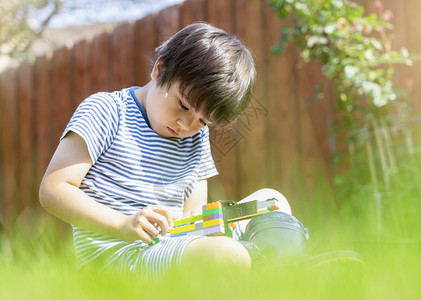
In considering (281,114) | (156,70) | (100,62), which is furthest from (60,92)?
(156,70)

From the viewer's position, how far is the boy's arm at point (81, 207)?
4.42 feet

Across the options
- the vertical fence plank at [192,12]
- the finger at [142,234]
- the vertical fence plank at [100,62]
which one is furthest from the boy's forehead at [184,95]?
the vertical fence plank at [100,62]

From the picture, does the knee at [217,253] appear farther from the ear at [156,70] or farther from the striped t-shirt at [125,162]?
the ear at [156,70]

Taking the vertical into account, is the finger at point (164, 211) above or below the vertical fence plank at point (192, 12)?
below

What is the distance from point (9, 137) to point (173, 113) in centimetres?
456

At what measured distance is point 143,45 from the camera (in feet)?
14.3

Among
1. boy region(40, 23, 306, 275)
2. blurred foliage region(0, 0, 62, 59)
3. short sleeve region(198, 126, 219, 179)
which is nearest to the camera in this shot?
boy region(40, 23, 306, 275)

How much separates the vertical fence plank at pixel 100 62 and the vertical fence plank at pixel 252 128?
1.61 m

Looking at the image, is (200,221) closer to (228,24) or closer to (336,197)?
(336,197)

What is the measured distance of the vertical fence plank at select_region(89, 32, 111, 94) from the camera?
4648 millimetres

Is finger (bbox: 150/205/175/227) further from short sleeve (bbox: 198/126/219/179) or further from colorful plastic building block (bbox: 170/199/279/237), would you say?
short sleeve (bbox: 198/126/219/179)

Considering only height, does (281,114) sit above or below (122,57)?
below

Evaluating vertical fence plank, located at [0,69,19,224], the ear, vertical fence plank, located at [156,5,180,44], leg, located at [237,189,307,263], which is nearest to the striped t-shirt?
the ear

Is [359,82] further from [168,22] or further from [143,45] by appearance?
[143,45]
